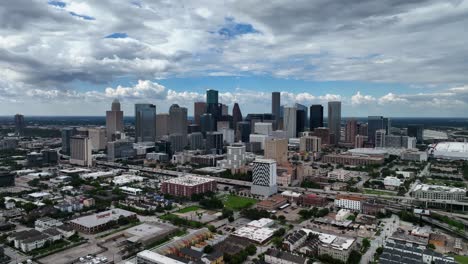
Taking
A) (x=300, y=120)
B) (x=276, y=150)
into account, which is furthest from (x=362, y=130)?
(x=276, y=150)

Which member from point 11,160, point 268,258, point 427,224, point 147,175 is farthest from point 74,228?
point 11,160

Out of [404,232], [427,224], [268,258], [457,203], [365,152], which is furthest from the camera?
[365,152]

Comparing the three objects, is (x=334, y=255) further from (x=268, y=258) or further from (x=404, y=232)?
(x=404, y=232)

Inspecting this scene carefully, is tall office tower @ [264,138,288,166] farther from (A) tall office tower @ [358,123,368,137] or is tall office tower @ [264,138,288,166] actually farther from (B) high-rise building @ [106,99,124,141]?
(B) high-rise building @ [106,99,124,141]

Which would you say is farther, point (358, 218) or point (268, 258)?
point (358, 218)

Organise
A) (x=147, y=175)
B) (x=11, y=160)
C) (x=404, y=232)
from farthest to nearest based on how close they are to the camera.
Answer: (x=11, y=160) < (x=147, y=175) < (x=404, y=232)

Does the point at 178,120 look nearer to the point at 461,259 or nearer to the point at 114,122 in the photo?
the point at 114,122
